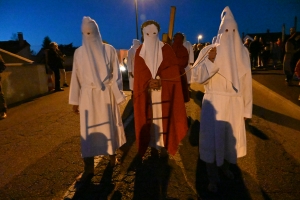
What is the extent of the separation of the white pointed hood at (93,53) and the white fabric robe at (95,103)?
69 millimetres

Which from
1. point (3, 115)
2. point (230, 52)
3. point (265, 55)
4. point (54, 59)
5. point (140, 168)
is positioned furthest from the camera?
point (265, 55)

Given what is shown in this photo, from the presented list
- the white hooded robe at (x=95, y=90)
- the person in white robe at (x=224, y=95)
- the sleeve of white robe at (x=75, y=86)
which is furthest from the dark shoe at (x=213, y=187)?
the sleeve of white robe at (x=75, y=86)

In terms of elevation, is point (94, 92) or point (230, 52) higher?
point (230, 52)

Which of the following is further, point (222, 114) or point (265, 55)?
point (265, 55)

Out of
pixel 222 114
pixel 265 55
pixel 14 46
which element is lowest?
pixel 222 114

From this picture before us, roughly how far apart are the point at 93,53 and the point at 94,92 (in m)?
0.57

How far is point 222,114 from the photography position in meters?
3.62

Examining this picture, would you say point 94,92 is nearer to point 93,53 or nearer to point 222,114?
point 93,53

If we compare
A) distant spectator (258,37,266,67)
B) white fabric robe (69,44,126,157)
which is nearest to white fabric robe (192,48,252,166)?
white fabric robe (69,44,126,157)

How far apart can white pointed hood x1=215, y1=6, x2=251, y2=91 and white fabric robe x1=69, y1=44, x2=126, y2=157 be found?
159cm

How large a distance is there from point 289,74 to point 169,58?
29.8 ft

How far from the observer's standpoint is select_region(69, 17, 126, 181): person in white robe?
405 centimetres

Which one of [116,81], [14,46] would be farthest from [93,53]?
[14,46]

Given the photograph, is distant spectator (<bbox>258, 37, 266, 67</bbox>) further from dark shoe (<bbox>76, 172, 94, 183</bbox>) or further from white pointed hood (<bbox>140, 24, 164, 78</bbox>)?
dark shoe (<bbox>76, 172, 94, 183</bbox>)
